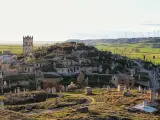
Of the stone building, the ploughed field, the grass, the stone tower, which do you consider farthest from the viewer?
the stone tower

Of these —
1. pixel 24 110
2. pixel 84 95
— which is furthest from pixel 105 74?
pixel 24 110

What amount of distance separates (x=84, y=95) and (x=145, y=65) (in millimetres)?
85525

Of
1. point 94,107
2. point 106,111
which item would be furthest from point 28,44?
point 106,111

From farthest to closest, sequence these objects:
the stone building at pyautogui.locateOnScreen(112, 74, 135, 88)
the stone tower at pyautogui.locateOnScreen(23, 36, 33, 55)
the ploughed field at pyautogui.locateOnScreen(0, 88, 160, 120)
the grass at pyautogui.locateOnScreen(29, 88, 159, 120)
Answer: the stone tower at pyautogui.locateOnScreen(23, 36, 33, 55)
the stone building at pyautogui.locateOnScreen(112, 74, 135, 88)
the ploughed field at pyautogui.locateOnScreen(0, 88, 160, 120)
the grass at pyautogui.locateOnScreen(29, 88, 159, 120)

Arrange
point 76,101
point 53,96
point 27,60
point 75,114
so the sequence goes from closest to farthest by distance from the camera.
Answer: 1. point 75,114
2. point 76,101
3. point 53,96
4. point 27,60

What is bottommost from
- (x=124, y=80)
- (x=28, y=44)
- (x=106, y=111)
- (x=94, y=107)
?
(x=124, y=80)

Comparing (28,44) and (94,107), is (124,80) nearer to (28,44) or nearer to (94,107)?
(94,107)

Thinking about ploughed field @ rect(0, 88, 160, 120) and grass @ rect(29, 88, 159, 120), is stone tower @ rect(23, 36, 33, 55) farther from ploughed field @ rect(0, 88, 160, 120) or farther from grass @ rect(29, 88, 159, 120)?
grass @ rect(29, 88, 159, 120)

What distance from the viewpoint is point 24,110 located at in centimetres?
6084

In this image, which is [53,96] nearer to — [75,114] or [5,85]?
[75,114]

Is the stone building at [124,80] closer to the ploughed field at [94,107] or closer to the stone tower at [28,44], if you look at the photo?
the ploughed field at [94,107]

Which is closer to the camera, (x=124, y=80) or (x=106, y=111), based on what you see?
(x=106, y=111)

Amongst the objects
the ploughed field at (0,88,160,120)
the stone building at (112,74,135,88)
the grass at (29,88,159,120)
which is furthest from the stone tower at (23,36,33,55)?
the grass at (29,88,159,120)

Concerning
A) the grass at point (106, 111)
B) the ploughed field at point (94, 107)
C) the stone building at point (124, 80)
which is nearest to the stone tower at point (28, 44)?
the stone building at point (124, 80)
